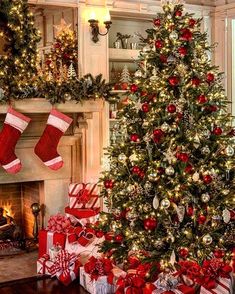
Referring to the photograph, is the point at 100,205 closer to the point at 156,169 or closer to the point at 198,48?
the point at 156,169

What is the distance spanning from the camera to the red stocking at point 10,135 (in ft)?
16.5

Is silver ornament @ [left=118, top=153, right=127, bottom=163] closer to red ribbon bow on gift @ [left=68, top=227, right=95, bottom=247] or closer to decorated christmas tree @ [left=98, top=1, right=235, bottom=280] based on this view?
decorated christmas tree @ [left=98, top=1, right=235, bottom=280]

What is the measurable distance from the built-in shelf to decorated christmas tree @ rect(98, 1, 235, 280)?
1.54m

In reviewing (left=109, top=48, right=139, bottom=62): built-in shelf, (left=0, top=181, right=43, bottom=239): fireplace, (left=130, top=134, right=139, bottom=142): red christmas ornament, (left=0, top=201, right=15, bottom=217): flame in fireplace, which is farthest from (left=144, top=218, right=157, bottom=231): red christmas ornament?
(left=109, top=48, right=139, bottom=62): built-in shelf

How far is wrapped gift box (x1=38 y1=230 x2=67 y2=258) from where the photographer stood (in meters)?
5.20

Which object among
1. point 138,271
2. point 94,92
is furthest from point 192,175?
point 94,92

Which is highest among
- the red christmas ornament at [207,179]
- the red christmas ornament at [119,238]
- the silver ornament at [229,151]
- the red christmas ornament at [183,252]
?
the silver ornament at [229,151]

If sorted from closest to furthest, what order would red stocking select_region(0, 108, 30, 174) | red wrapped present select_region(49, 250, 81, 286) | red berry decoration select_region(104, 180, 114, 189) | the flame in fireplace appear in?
red berry decoration select_region(104, 180, 114, 189)
red wrapped present select_region(49, 250, 81, 286)
red stocking select_region(0, 108, 30, 174)
the flame in fireplace

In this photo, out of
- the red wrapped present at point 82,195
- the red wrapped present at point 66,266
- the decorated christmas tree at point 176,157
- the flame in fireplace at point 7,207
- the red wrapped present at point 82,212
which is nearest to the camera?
the decorated christmas tree at point 176,157

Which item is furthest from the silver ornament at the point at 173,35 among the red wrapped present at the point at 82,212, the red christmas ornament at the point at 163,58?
the red wrapped present at the point at 82,212

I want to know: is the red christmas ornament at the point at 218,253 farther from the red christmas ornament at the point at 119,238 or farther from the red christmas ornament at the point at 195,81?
the red christmas ornament at the point at 195,81

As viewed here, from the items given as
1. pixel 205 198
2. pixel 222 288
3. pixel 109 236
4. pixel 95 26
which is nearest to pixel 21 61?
pixel 95 26

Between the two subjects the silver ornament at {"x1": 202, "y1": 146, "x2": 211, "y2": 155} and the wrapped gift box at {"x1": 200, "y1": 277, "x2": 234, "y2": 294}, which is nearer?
the wrapped gift box at {"x1": 200, "y1": 277, "x2": 234, "y2": 294}

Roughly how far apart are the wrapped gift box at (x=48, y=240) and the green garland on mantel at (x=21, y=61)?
4.44 ft
